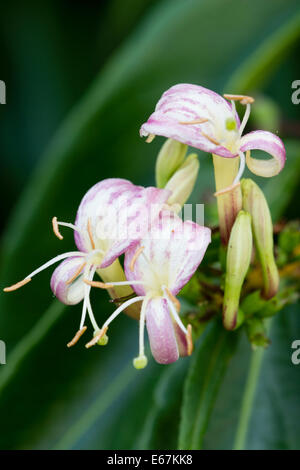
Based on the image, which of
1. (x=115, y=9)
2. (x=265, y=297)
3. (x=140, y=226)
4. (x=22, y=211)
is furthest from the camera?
(x=115, y=9)

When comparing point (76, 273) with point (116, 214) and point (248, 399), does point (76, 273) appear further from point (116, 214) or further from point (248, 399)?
point (248, 399)


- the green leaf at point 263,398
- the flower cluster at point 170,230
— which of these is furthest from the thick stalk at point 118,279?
the green leaf at point 263,398

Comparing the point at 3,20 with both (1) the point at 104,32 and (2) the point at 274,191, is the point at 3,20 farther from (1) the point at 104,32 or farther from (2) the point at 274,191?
(2) the point at 274,191

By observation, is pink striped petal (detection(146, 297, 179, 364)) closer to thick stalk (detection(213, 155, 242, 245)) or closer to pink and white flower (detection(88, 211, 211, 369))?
pink and white flower (detection(88, 211, 211, 369))

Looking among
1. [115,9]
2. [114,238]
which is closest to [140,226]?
[114,238]

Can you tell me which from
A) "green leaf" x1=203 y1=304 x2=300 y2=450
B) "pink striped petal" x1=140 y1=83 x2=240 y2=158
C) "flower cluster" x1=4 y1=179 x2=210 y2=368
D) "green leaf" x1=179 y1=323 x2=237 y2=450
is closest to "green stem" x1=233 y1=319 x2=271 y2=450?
"green leaf" x1=203 y1=304 x2=300 y2=450

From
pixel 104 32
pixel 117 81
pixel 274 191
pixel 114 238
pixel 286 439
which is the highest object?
pixel 104 32

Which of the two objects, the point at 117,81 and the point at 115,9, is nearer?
the point at 117,81

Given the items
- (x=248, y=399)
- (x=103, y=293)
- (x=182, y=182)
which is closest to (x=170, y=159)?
(x=182, y=182)
